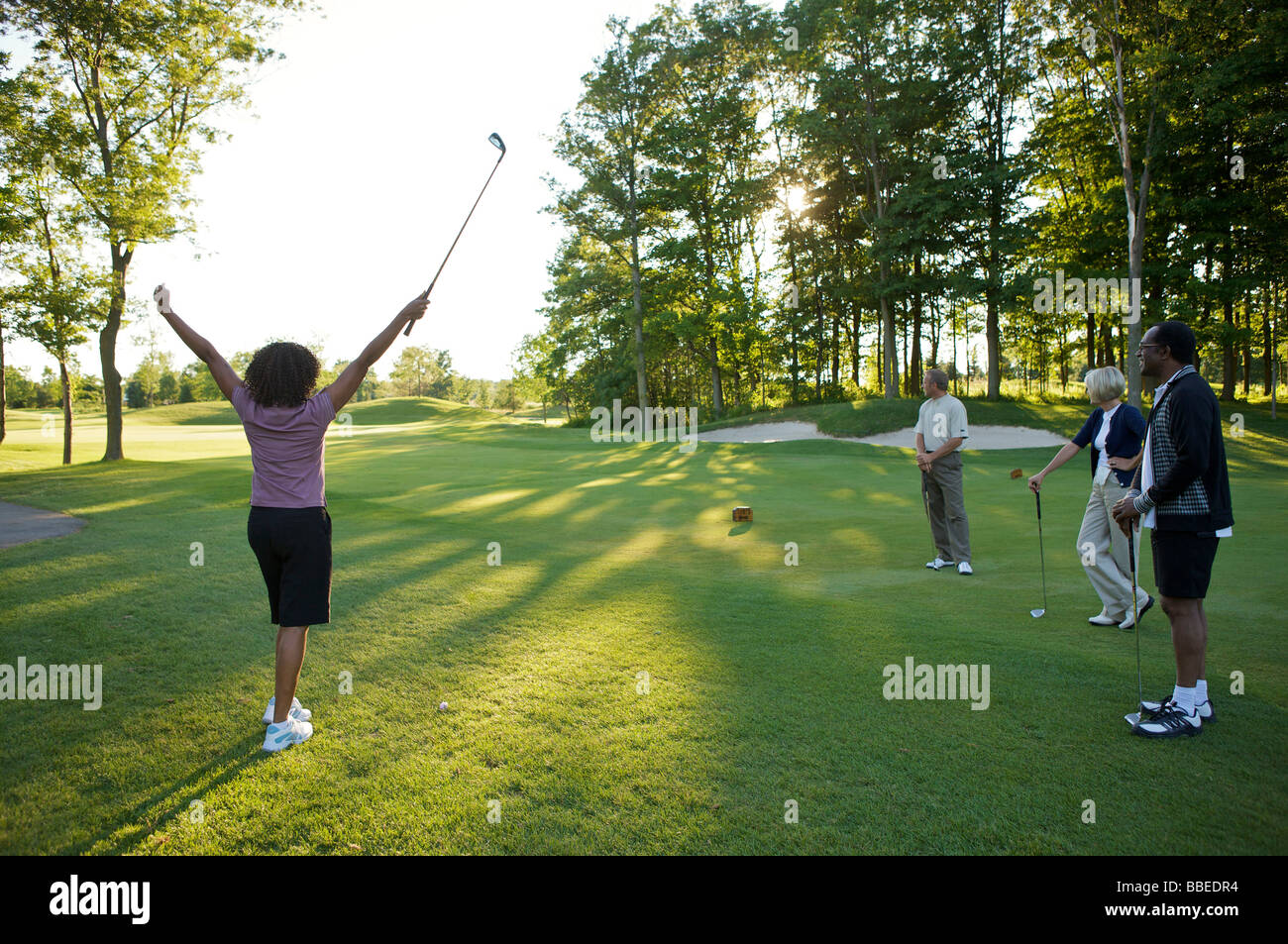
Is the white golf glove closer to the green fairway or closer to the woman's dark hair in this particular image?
the green fairway

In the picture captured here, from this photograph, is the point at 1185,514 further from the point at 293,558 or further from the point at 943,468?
the point at 293,558

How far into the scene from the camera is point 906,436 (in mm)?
28797

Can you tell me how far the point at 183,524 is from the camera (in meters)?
11.2

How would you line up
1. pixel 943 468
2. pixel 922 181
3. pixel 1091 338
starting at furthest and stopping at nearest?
pixel 1091 338 < pixel 922 181 < pixel 943 468

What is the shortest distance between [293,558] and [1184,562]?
577 cm

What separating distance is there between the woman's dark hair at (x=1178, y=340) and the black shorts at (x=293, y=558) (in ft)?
18.6

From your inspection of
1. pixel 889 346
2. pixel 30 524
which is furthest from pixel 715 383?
pixel 30 524

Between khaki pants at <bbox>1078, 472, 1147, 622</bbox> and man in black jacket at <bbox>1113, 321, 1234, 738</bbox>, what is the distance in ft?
6.69

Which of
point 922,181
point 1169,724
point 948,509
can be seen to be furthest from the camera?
point 922,181

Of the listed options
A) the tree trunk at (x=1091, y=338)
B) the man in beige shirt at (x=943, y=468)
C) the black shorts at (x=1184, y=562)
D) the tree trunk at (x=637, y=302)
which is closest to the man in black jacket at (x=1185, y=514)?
the black shorts at (x=1184, y=562)

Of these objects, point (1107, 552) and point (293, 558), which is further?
point (1107, 552)

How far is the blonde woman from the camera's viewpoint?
20.6 feet
